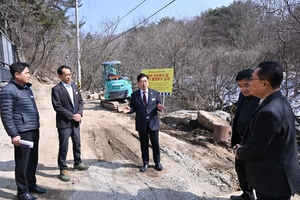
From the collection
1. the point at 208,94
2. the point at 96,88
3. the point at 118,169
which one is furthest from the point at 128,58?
the point at 118,169

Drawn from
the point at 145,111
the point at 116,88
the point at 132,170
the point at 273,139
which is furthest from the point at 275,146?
the point at 116,88

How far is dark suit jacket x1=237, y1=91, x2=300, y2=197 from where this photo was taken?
5.02 feet

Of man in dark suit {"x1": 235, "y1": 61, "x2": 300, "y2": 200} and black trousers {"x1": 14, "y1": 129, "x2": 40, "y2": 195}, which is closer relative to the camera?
man in dark suit {"x1": 235, "y1": 61, "x2": 300, "y2": 200}

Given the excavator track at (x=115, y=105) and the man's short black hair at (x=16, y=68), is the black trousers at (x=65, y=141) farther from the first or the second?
the excavator track at (x=115, y=105)

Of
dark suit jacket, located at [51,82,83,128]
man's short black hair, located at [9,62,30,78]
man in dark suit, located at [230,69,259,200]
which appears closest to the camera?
man in dark suit, located at [230,69,259,200]

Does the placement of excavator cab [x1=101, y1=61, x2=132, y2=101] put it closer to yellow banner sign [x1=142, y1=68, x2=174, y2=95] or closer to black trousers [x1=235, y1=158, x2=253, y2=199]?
yellow banner sign [x1=142, y1=68, x2=174, y2=95]

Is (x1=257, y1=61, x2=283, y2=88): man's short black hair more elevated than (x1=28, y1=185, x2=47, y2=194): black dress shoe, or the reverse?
(x1=257, y1=61, x2=283, y2=88): man's short black hair

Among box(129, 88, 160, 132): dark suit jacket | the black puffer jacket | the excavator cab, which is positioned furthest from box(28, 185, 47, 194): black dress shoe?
the excavator cab

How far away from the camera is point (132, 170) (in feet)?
11.5

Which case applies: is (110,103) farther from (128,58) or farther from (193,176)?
(128,58)

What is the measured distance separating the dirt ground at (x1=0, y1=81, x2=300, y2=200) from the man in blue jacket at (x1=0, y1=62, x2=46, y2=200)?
0.47 m

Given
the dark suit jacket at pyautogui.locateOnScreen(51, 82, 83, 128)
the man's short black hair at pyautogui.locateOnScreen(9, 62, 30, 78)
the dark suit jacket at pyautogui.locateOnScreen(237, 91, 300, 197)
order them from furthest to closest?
1. the dark suit jacket at pyautogui.locateOnScreen(51, 82, 83, 128)
2. the man's short black hair at pyautogui.locateOnScreen(9, 62, 30, 78)
3. the dark suit jacket at pyautogui.locateOnScreen(237, 91, 300, 197)

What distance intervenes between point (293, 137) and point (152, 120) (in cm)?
203

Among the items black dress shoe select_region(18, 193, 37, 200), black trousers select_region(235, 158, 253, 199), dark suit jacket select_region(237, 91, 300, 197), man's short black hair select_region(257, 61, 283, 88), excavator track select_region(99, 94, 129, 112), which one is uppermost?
man's short black hair select_region(257, 61, 283, 88)
